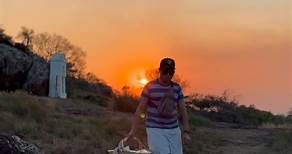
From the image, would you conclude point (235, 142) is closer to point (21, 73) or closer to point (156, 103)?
point (21, 73)

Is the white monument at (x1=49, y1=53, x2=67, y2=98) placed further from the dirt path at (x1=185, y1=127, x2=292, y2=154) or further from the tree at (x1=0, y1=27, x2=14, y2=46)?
the dirt path at (x1=185, y1=127, x2=292, y2=154)

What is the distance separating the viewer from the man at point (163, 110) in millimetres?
8500

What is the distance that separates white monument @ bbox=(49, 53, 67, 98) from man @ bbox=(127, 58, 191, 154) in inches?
1074

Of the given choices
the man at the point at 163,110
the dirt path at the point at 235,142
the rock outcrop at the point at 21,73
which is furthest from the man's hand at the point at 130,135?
the rock outcrop at the point at 21,73

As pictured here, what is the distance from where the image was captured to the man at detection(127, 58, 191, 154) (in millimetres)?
8500

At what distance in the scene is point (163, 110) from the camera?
8.50 metres

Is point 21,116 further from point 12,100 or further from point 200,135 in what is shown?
point 200,135

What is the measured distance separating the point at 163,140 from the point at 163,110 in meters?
0.39

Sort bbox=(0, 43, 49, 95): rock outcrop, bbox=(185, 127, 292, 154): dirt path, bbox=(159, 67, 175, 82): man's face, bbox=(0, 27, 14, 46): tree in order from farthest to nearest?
bbox=(0, 27, 14, 46): tree, bbox=(0, 43, 49, 95): rock outcrop, bbox=(185, 127, 292, 154): dirt path, bbox=(159, 67, 175, 82): man's face

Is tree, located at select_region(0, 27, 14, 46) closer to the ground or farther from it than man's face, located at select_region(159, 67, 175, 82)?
farther from it

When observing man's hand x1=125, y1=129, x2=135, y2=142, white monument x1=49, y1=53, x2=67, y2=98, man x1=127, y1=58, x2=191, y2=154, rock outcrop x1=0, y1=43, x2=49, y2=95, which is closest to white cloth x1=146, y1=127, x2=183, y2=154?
man x1=127, y1=58, x2=191, y2=154

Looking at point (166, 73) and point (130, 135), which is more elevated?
point (166, 73)

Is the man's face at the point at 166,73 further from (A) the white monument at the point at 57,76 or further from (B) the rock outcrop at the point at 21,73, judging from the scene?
(B) the rock outcrop at the point at 21,73

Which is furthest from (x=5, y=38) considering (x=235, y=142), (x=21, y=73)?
(x=235, y=142)
